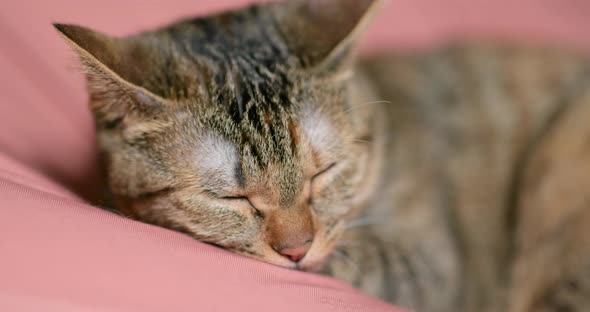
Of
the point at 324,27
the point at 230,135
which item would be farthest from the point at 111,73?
the point at 324,27

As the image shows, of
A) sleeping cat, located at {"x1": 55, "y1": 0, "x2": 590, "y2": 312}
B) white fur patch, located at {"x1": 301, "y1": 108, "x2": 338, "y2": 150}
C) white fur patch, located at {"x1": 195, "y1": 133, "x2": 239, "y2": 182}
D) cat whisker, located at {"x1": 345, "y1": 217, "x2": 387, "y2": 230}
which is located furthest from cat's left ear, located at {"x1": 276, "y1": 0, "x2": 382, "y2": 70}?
cat whisker, located at {"x1": 345, "y1": 217, "x2": 387, "y2": 230}

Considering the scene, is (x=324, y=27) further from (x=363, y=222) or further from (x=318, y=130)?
(x=363, y=222)

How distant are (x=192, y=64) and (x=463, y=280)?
1.07 meters

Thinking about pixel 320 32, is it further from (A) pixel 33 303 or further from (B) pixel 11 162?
(A) pixel 33 303

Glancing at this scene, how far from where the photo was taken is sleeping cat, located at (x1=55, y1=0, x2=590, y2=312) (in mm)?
1185

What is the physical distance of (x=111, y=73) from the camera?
1.09 metres

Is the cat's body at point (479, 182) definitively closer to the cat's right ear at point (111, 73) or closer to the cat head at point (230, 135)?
the cat head at point (230, 135)

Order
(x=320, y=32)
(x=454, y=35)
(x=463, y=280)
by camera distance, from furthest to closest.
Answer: (x=454, y=35) → (x=463, y=280) → (x=320, y=32)

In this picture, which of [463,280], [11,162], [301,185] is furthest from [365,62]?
[11,162]

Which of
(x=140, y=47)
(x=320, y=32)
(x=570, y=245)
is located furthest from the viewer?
(x=570, y=245)

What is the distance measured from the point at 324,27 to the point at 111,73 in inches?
21.9

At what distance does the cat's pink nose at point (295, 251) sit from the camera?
1179 millimetres

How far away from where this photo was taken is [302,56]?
4.37 ft

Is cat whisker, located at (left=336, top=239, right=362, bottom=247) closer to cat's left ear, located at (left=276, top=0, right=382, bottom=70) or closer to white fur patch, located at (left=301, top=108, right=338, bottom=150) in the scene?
white fur patch, located at (left=301, top=108, right=338, bottom=150)
